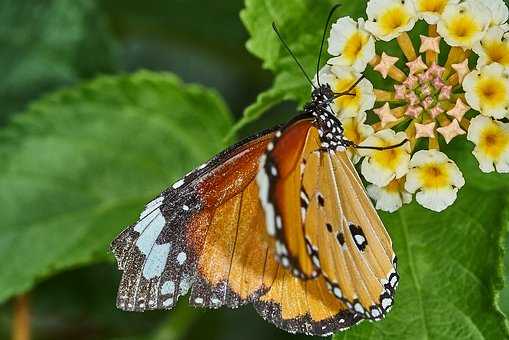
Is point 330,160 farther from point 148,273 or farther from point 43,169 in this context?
point 43,169

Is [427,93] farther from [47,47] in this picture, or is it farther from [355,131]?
[47,47]

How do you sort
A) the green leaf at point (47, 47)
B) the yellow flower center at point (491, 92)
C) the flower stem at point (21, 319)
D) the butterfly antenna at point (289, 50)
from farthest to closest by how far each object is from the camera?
the green leaf at point (47, 47) → the flower stem at point (21, 319) → the butterfly antenna at point (289, 50) → the yellow flower center at point (491, 92)

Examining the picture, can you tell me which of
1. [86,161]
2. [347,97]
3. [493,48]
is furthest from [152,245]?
[86,161]

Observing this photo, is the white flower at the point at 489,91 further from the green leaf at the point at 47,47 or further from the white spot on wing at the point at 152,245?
the green leaf at the point at 47,47

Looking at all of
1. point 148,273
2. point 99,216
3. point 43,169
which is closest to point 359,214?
point 148,273

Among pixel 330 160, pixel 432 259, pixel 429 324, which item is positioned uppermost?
pixel 330 160

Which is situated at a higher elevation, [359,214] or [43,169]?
[43,169]

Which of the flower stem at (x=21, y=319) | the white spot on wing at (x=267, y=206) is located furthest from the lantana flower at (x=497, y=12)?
the flower stem at (x=21, y=319)
